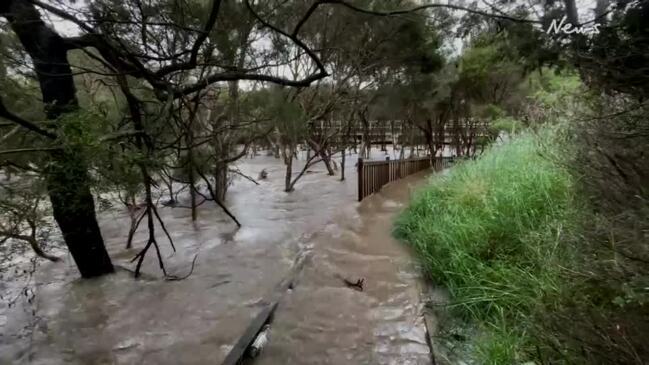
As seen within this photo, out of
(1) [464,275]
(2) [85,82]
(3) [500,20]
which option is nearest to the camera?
(3) [500,20]

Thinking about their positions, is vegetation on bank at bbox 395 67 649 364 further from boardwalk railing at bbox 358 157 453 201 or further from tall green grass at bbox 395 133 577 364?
boardwalk railing at bbox 358 157 453 201

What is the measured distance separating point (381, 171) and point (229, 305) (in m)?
6.81

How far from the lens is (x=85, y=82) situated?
7750 mm

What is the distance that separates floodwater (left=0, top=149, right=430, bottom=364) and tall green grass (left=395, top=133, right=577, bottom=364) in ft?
1.48

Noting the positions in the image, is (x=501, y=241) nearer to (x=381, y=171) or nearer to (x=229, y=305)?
(x=229, y=305)

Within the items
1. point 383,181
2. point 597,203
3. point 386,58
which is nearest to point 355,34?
point 386,58

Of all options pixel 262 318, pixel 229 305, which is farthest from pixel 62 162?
pixel 229 305

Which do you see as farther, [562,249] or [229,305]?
[229,305]

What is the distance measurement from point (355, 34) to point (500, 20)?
7.33 metres

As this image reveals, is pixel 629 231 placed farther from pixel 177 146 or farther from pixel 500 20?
pixel 177 146

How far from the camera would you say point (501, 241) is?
145 inches

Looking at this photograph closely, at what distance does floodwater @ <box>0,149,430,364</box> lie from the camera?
10.6ft

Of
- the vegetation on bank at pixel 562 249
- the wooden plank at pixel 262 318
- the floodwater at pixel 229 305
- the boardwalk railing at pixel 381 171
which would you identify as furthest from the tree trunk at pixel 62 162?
the boardwalk railing at pixel 381 171

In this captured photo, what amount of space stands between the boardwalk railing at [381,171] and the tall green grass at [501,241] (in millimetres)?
3201
